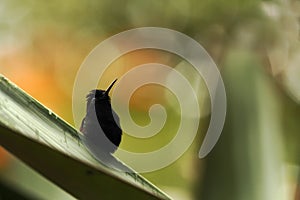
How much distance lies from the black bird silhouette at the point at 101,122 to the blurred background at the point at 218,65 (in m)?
0.07

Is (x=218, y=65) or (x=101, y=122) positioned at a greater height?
(x=218, y=65)

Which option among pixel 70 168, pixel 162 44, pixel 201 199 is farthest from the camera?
pixel 162 44

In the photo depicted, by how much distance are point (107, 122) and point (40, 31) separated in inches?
45.3

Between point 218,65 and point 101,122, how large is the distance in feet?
0.69

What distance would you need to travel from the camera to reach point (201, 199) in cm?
42

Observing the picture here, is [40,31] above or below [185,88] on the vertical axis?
above

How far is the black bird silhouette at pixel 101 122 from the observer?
0.47 metres

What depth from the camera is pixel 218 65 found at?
0.68 metres

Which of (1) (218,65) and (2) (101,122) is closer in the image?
(2) (101,122)

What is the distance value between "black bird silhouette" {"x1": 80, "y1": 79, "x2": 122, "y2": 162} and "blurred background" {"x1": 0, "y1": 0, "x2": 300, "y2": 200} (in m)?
0.07

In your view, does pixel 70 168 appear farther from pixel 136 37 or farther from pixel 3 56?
pixel 136 37

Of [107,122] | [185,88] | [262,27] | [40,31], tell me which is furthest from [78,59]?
[107,122]

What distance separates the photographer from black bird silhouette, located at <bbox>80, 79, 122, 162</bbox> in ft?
1.54

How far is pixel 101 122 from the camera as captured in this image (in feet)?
1.67
